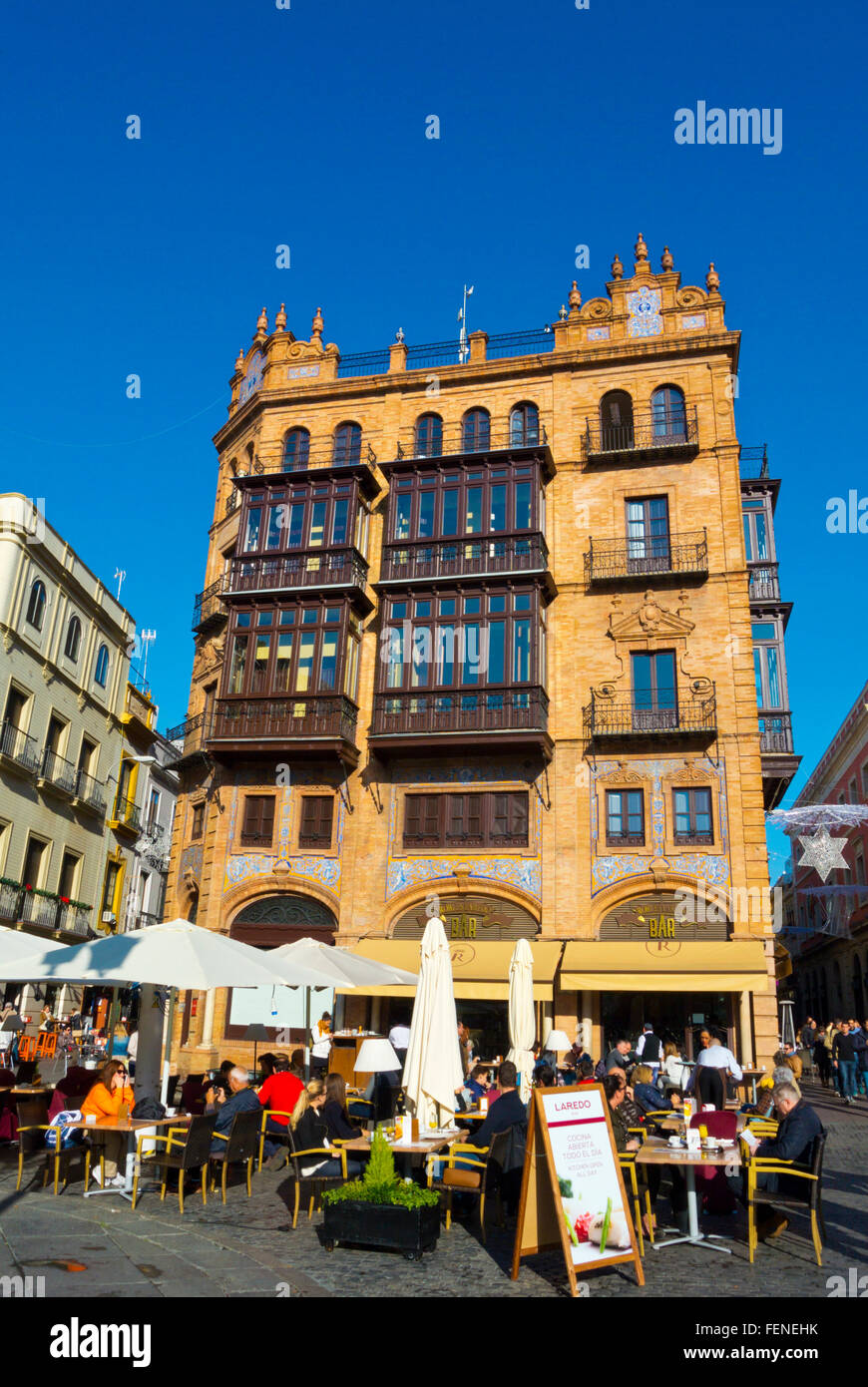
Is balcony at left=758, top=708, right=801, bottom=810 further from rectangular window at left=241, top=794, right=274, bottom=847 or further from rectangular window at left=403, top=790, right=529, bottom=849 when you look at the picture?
rectangular window at left=241, top=794, right=274, bottom=847

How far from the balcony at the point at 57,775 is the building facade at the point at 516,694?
5476 millimetres

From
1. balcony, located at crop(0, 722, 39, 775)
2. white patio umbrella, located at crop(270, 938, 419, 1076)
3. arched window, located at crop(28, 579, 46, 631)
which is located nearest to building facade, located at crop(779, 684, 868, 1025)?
white patio umbrella, located at crop(270, 938, 419, 1076)

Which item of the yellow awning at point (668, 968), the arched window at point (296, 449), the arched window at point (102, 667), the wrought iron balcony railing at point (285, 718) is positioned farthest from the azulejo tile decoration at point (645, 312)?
the arched window at point (102, 667)

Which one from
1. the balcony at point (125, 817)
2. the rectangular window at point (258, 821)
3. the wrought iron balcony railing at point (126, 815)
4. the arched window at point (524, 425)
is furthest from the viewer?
the wrought iron balcony railing at point (126, 815)

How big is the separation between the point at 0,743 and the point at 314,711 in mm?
10464

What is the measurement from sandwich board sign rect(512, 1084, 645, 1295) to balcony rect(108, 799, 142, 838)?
33.0 meters

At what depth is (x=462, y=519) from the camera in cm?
2855

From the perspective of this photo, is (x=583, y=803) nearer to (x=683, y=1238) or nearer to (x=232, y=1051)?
(x=232, y=1051)

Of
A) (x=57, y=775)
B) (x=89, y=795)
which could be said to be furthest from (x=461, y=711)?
(x=89, y=795)

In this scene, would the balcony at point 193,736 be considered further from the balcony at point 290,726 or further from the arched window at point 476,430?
the arched window at point 476,430

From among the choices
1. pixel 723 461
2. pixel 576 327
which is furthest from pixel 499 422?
pixel 723 461

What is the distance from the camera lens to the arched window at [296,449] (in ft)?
104

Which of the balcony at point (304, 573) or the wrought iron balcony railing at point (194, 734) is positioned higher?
the balcony at point (304, 573)

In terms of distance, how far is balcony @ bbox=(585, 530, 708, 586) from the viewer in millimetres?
26953
